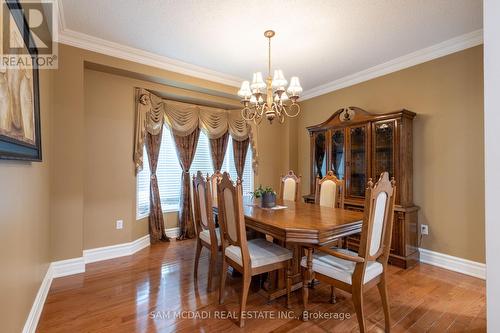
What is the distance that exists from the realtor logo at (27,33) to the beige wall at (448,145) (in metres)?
3.86

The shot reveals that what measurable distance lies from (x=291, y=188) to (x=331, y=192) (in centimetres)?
60

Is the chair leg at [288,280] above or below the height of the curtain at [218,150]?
below

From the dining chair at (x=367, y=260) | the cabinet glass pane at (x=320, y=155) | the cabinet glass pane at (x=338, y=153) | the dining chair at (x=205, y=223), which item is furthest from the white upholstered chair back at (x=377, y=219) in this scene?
the cabinet glass pane at (x=320, y=155)

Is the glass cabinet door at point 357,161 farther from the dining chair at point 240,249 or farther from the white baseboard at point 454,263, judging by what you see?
the dining chair at point 240,249

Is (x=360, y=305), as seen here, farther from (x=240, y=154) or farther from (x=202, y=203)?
(x=240, y=154)

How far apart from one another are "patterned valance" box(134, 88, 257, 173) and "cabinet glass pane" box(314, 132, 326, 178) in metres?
1.14

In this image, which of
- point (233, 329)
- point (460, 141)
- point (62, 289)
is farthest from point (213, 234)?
point (460, 141)

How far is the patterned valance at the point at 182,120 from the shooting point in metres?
3.36

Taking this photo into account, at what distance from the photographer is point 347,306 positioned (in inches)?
81.4

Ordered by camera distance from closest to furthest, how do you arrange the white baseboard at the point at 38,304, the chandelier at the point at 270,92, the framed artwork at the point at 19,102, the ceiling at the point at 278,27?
the framed artwork at the point at 19,102
the white baseboard at the point at 38,304
the ceiling at the point at 278,27
the chandelier at the point at 270,92

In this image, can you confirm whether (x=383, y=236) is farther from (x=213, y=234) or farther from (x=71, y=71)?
(x=71, y=71)

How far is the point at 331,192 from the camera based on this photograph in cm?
284

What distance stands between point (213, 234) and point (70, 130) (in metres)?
1.96

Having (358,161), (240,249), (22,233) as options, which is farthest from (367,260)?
(22,233)
